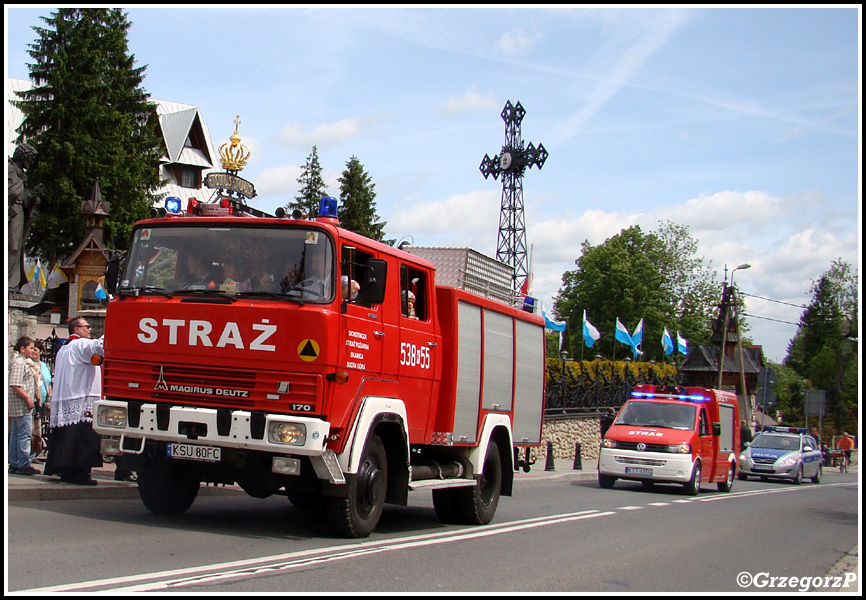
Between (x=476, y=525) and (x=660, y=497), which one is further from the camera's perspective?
(x=660, y=497)

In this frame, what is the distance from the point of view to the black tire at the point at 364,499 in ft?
27.8

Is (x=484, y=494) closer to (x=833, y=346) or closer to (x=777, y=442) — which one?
(x=777, y=442)

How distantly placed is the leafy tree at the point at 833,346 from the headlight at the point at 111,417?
81576 mm

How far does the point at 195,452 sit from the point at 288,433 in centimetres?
93

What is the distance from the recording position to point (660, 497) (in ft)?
61.5

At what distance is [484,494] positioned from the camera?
447 inches

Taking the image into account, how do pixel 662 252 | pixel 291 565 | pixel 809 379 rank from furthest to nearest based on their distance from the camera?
pixel 809 379 → pixel 662 252 → pixel 291 565

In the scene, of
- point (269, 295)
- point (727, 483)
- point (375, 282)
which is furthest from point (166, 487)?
point (727, 483)

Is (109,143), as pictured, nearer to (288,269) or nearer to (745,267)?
(745,267)

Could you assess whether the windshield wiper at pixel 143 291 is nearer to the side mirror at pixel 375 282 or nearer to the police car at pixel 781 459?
the side mirror at pixel 375 282

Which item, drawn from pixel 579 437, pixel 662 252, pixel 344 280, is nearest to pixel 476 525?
pixel 344 280

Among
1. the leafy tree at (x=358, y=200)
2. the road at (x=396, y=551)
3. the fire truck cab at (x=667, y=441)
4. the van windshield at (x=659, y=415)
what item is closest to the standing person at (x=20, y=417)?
the road at (x=396, y=551)

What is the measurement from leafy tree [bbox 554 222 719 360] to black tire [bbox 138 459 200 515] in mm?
58624

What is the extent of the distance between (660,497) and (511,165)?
37.8 meters
